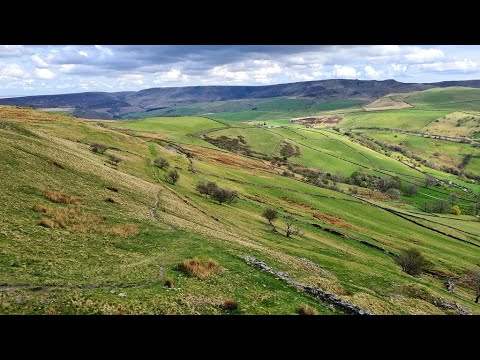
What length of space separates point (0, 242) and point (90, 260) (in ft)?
20.0

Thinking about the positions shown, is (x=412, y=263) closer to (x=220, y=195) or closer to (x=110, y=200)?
(x=220, y=195)

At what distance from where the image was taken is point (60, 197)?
3681 cm

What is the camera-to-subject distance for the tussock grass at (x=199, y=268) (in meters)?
26.4

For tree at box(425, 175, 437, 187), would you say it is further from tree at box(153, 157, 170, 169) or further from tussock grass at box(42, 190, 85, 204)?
tussock grass at box(42, 190, 85, 204)

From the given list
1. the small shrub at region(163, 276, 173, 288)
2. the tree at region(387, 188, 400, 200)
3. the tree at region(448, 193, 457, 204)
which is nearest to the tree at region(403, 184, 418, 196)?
the tree at region(387, 188, 400, 200)

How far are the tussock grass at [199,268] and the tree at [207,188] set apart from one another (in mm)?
38266

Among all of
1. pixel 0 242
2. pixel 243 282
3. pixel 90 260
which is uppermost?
pixel 0 242

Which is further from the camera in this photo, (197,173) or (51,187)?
(197,173)

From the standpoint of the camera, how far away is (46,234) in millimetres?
28109

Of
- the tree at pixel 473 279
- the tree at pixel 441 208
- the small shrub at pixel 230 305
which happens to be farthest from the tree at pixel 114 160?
the tree at pixel 441 208

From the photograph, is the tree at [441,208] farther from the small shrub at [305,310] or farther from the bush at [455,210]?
the small shrub at [305,310]
